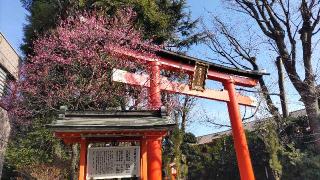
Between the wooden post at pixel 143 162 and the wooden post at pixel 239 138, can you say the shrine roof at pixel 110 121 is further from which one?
the wooden post at pixel 239 138

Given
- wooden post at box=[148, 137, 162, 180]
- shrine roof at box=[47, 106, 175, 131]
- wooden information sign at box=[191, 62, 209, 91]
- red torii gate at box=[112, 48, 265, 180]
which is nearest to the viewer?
shrine roof at box=[47, 106, 175, 131]

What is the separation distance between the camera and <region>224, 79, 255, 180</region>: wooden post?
1228cm

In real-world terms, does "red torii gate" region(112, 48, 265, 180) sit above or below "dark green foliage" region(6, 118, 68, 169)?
above

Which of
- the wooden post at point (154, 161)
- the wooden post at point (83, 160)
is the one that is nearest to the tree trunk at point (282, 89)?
the wooden post at point (154, 161)

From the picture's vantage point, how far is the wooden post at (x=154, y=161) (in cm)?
943

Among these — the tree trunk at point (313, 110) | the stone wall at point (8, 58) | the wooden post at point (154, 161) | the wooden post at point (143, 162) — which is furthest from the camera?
the stone wall at point (8, 58)

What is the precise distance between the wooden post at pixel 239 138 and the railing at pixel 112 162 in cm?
583

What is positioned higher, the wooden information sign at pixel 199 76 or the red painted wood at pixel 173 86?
the wooden information sign at pixel 199 76

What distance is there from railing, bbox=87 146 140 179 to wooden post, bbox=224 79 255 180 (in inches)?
230

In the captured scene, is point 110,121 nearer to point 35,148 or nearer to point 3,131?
point 35,148

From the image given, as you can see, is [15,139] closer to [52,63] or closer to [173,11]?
[52,63]

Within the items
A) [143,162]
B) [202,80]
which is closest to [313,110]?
[202,80]

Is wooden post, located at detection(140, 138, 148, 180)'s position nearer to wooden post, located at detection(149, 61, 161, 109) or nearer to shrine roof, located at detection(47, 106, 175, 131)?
shrine roof, located at detection(47, 106, 175, 131)

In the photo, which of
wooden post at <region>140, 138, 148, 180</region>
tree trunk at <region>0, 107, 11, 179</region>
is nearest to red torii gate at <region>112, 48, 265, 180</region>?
wooden post at <region>140, 138, 148, 180</region>
